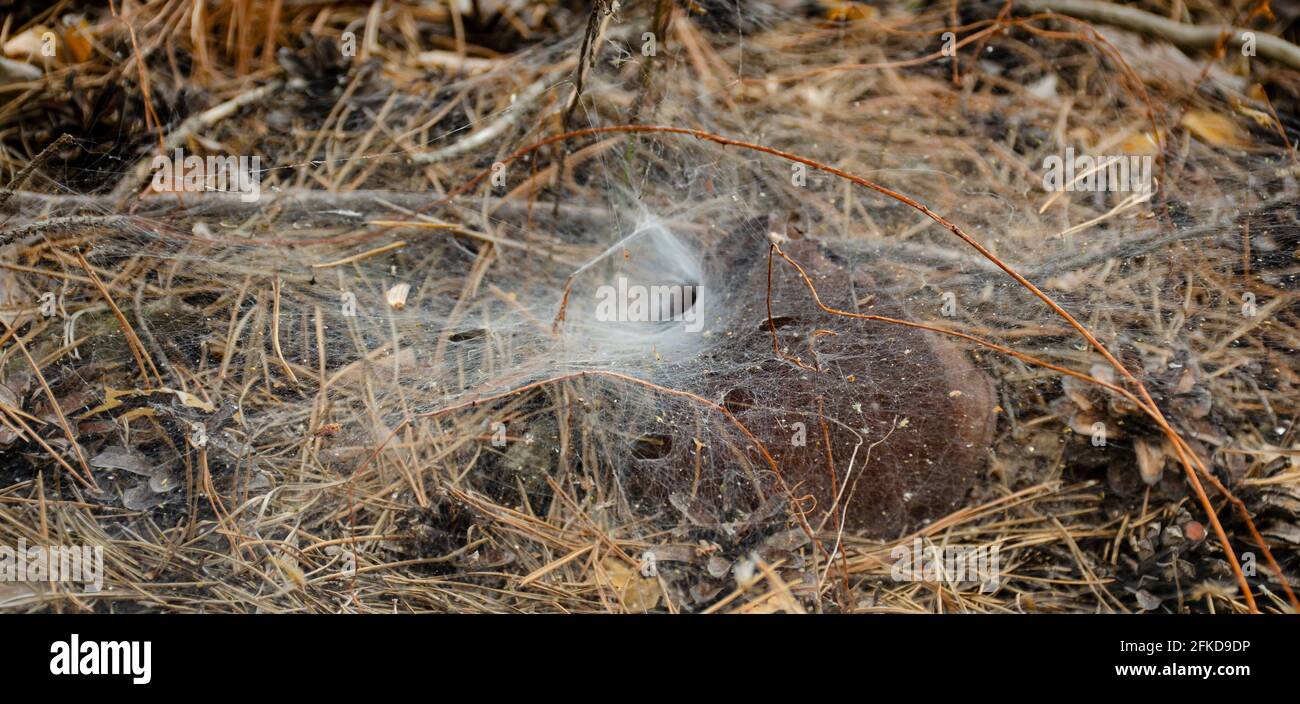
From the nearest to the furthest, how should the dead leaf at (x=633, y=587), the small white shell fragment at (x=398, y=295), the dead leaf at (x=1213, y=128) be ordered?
the dead leaf at (x=633, y=587)
the small white shell fragment at (x=398, y=295)
the dead leaf at (x=1213, y=128)

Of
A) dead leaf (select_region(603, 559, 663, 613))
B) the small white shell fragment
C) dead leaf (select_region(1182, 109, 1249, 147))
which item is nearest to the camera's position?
dead leaf (select_region(603, 559, 663, 613))

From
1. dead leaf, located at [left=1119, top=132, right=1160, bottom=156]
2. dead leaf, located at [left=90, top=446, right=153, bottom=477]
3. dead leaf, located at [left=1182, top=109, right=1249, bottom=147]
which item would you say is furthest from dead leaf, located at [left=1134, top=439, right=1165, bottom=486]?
dead leaf, located at [left=90, top=446, right=153, bottom=477]

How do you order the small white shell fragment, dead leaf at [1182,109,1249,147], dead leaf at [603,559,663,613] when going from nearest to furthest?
dead leaf at [603,559,663,613] → the small white shell fragment → dead leaf at [1182,109,1249,147]

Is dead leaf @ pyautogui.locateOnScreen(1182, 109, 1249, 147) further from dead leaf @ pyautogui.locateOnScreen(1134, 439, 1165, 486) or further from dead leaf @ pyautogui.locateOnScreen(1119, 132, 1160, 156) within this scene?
dead leaf @ pyautogui.locateOnScreen(1134, 439, 1165, 486)

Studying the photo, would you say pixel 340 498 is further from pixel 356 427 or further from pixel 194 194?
pixel 194 194

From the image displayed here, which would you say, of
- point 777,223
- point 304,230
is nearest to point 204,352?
point 304,230

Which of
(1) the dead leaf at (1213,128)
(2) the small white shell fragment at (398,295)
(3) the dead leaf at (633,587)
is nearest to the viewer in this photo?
(3) the dead leaf at (633,587)

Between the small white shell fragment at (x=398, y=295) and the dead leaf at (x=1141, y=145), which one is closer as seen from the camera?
the small white shell fragment at (x=398, y=295)

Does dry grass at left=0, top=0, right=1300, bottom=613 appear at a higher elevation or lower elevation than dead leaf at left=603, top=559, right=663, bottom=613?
higher

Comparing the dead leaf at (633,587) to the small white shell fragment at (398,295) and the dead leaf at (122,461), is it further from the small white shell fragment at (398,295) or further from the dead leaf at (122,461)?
the dead leaf at (122,461)

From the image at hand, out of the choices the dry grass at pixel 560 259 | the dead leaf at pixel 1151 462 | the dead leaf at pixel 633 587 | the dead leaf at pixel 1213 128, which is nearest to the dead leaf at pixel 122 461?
the dry grass at pixel 560 259

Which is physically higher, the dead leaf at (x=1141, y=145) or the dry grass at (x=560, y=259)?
the dead leaf at (x=1141, y=145)

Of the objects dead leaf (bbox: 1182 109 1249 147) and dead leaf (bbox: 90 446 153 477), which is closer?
dead leaf (bbox: 90 446 153 477)
